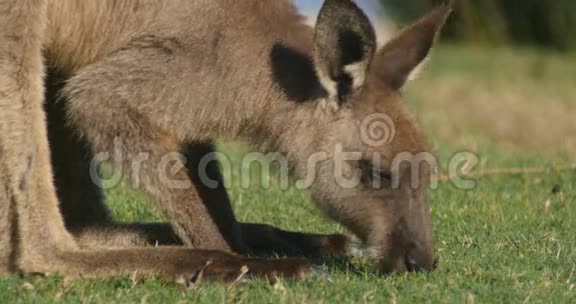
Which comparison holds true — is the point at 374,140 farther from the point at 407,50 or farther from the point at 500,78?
the point at 500,78

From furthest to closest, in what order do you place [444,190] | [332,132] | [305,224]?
1. [444,190]
2. [305,224]
3. [332,132]

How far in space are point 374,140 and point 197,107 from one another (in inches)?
35.2

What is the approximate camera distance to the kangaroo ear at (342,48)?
488 cm

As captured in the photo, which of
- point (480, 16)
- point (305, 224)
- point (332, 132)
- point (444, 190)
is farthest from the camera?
point (480, 16)

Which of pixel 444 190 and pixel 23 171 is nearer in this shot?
pixel 23 171

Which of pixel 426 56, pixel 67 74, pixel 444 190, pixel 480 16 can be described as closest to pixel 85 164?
pixel 67 74

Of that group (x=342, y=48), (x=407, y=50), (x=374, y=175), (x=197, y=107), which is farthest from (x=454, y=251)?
(x=197, y=107)

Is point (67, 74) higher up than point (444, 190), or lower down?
higher up

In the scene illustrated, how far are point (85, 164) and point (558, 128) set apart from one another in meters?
7.96

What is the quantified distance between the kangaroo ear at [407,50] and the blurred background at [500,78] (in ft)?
8.42

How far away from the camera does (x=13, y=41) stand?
5.04 m

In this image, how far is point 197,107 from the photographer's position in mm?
5277

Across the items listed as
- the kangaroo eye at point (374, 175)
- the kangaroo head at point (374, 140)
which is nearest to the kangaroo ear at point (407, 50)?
the kangaroo head at point (374, 140)

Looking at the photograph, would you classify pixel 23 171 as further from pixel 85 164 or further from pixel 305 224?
pixel 305 224
